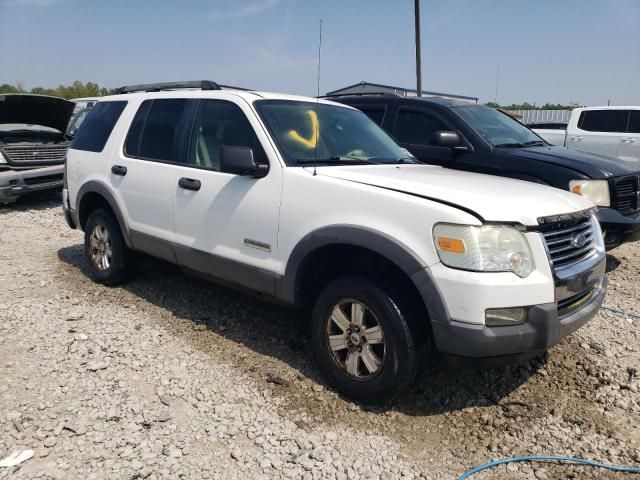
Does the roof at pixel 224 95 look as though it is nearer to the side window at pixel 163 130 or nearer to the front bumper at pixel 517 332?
the side window at pixel 163 130

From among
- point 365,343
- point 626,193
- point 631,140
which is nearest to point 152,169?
point 365,343

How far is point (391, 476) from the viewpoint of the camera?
259cm

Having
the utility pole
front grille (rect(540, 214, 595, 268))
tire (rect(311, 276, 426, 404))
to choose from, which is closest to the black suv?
front grille (rect(540, 214, 595, 268))

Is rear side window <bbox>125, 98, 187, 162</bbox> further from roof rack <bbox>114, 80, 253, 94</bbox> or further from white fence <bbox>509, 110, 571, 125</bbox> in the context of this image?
white fence <bbox>509, 110, 571, 125</bbox>

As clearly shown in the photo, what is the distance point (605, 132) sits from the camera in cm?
1055

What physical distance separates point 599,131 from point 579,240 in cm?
886

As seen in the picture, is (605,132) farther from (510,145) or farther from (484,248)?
(484,248)

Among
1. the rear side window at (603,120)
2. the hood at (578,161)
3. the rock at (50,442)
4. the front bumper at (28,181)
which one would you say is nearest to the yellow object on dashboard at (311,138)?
the rock at (50,442)

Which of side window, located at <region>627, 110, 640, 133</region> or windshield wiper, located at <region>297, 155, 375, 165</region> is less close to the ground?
side window, located at <region>627, 110, 640, 133</region>

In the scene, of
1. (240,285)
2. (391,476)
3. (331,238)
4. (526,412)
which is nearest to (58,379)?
(240,285)

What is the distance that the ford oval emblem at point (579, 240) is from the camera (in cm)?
304

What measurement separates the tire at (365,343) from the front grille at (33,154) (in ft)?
24.6

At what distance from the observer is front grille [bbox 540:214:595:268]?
287 cm

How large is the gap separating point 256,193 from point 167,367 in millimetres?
1336
